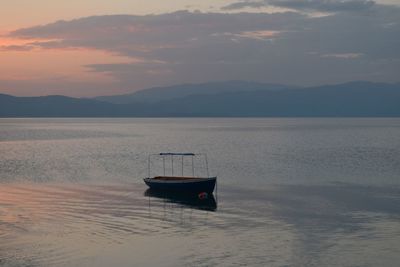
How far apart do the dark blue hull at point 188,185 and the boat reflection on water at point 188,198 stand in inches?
14.2

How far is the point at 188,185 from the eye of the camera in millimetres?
49812

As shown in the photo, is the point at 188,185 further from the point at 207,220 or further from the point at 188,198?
the point at 207,220

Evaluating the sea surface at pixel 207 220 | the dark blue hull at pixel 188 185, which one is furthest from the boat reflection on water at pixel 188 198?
the dark blue hull at pixel 188 185

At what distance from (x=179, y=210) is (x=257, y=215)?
6353 millimetres

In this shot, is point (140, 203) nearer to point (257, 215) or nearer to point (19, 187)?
point (257, 215)

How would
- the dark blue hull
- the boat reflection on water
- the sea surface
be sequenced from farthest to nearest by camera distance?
the dark blue hull, the boat reflection on water, the sea surface

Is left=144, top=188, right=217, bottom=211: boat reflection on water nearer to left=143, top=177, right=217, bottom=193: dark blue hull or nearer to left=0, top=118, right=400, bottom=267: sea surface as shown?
left=0, top=118, right=400, bottom=267: sea surface

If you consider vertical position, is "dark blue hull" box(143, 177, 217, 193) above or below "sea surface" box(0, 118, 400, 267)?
above

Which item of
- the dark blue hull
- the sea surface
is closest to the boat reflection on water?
the sea surface

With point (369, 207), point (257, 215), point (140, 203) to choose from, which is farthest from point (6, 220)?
point (369, 207)

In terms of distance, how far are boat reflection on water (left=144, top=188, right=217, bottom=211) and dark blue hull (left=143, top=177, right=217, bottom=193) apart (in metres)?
0.36

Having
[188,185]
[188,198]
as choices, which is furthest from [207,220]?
[188,185]

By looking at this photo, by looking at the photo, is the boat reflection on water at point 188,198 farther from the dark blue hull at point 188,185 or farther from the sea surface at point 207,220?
the dark blue hull at point 188,185

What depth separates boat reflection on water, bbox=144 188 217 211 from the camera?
44.9m
